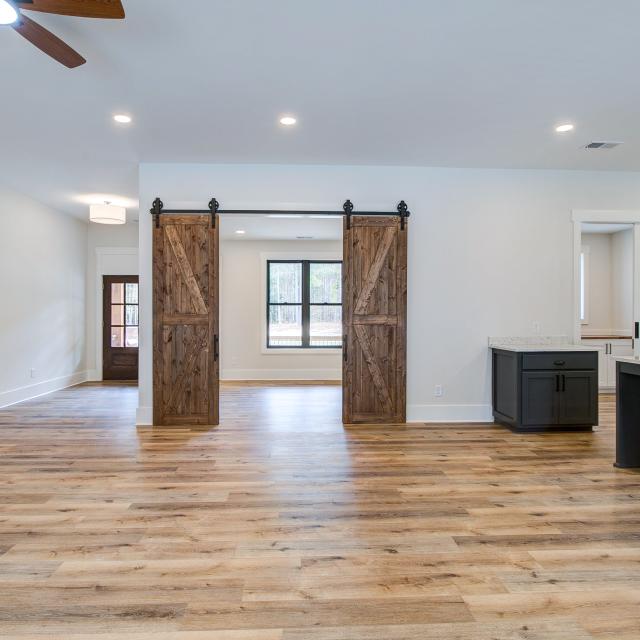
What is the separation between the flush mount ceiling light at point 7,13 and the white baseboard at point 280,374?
22.8 ft

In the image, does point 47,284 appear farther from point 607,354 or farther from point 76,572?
point 607,354

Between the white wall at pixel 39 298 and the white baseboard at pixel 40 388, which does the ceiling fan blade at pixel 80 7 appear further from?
the white baseboard at pixel 40 388

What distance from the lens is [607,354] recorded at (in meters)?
7.18

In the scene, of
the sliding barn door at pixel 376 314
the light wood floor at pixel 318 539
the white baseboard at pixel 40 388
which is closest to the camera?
the light wood floor at pixel 318 539

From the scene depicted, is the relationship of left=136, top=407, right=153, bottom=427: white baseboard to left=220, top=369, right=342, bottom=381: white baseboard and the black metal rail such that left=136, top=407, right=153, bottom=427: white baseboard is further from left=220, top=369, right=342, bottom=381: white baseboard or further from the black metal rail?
left=220, top=369, right=342, bottom=381: white baseboard

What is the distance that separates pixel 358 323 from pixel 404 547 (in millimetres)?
2935

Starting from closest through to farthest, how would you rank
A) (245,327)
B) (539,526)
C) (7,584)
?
(7,584) < (539,526) < (245,327)

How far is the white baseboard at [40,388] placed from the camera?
6.20 m

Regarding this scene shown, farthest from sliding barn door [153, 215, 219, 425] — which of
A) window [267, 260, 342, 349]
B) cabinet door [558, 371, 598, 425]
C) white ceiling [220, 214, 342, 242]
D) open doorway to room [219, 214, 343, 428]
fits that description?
window [267, 260, 342, 349]

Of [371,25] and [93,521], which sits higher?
[371,25]

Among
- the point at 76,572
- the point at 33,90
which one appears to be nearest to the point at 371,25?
the point at 33,90

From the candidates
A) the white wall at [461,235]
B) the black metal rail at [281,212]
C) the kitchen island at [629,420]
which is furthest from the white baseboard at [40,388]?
the kitchen island at [629,420]

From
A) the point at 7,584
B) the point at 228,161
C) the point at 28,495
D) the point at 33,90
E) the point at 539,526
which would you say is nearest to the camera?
the point at 7,584

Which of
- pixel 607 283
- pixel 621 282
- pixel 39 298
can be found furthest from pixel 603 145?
pixel 39 298
